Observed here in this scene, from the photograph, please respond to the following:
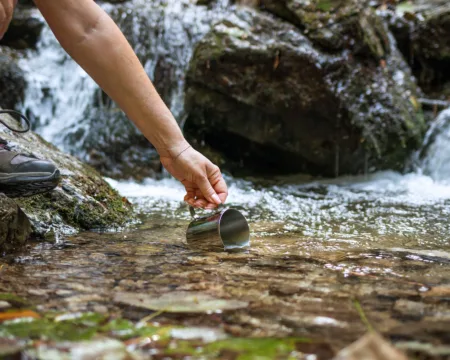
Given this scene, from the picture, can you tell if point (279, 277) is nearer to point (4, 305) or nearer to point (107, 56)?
point (4, 305)

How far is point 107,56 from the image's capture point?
194 centimetres

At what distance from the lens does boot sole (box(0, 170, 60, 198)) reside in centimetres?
206

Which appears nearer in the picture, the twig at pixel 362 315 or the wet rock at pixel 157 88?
the twig at pixel 362 315

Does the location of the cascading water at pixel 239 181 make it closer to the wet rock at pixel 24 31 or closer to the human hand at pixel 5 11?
the wet rock at pixel 24 31

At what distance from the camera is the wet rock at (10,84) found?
6859mm

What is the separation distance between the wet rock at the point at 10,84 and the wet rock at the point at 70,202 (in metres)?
4.03

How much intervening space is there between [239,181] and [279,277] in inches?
183

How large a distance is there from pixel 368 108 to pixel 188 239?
4533 mm

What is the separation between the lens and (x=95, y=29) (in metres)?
1.94

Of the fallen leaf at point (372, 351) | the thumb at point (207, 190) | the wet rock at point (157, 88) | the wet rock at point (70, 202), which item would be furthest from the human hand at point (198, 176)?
the wet rock at point (157, 88)

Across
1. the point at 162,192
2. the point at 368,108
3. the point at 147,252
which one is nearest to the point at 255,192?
the point at 162,192

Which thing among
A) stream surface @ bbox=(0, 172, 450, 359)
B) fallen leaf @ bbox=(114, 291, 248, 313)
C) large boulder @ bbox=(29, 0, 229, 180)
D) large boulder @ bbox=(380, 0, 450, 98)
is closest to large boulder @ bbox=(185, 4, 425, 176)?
large boulder @ bbox=(29, 0, 229, 180)

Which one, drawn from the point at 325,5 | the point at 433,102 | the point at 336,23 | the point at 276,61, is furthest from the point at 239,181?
the point at 433,102

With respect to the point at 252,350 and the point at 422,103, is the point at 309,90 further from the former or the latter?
the point at 252,350
